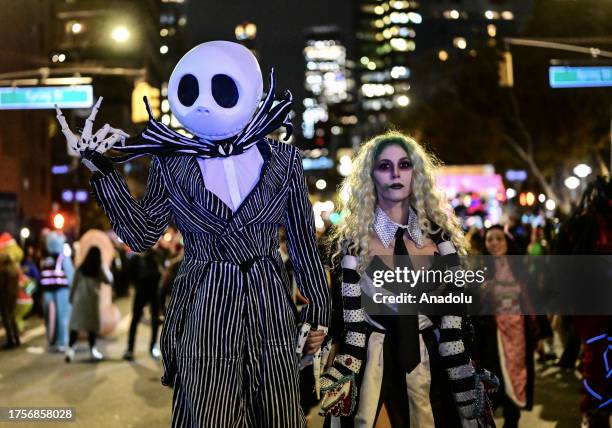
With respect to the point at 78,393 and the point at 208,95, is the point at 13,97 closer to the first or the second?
the point at 78,393

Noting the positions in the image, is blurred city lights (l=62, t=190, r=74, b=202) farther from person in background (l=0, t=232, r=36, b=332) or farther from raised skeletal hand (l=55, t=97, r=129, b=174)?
raised skeletal hand (l=55, t=97, r=129, b=174)

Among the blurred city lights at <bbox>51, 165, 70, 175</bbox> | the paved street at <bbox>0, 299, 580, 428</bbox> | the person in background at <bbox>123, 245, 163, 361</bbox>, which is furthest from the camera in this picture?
the blurred city lights at <bbox>51, 165, 70, 175</bbox>

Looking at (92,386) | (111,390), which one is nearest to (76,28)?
(92,386)

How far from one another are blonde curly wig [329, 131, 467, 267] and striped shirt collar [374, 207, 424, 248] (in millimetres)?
28

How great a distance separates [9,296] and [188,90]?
11.0 meters

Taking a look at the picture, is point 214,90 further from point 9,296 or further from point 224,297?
point 9,296

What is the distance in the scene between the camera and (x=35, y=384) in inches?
398

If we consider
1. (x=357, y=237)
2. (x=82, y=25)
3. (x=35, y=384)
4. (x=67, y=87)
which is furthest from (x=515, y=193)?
(x=357, y=237)

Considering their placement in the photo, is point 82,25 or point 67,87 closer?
point 67,87

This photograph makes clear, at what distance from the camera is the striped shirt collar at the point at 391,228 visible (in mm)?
4461

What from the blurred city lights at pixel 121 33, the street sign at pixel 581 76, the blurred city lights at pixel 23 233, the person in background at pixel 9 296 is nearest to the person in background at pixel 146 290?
the person in background at pixel 9 296

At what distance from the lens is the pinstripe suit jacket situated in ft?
11.7

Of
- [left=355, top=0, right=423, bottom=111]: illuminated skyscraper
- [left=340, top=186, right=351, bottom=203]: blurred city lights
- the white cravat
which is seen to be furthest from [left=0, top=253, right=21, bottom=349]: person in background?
[left=355, top=0, right=423, bottom=111]: illuminated skyscraper

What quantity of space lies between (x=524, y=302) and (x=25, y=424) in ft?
15.0
